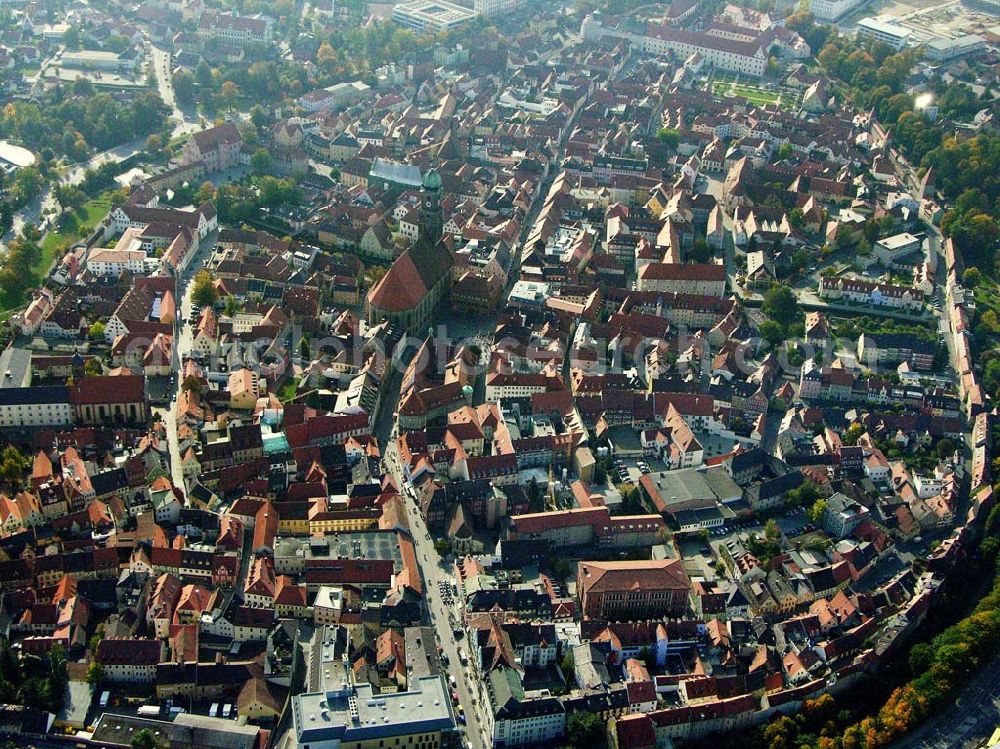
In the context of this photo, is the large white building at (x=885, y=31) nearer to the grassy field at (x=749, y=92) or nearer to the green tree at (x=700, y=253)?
the grassy field at (x=749, y=92)

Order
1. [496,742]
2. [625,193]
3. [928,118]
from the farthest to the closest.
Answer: [928,118] → [625,193] → [496,742]

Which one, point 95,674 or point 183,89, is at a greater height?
point 183,89

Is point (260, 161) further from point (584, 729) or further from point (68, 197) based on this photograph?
point (584, 729)

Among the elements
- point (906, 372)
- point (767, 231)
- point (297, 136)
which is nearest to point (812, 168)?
point (767, 231)

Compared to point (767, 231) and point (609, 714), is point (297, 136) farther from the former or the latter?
point (609, 714)

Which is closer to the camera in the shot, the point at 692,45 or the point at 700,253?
the point at 700,253

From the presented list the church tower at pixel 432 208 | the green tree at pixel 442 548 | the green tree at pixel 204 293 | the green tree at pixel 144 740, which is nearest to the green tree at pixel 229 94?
the church tower at pixel 432 208

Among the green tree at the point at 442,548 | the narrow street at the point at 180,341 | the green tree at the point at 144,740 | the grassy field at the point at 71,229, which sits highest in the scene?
the green tree at the point at 442,548

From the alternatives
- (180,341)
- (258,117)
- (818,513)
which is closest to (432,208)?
(180,341)

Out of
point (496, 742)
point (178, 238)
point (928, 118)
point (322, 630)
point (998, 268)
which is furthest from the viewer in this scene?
point (928, 118)
